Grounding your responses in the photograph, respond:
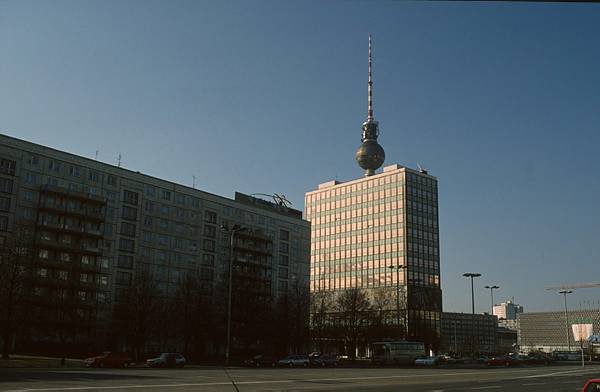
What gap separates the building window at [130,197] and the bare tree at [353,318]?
1652 inches

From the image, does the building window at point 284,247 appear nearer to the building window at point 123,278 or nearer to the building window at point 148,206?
the building window at point 148,206

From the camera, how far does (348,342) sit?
109312mm

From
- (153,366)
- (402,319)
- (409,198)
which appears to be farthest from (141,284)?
(409,198)

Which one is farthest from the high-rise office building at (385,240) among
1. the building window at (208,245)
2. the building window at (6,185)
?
the building window at (6,185)

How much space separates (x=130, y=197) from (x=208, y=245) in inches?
763

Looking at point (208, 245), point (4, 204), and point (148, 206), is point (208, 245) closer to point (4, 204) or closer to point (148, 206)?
point (148, 206)

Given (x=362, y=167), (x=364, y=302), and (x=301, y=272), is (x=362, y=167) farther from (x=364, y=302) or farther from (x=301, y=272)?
(x=364, y=302)

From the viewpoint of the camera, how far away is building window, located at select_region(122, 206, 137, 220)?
102 metres

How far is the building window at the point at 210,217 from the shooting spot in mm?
115500

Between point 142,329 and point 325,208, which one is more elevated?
point 325,208

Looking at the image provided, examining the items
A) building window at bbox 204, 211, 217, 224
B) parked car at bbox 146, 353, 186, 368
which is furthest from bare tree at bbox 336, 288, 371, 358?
parked car at bbox 146, 353, 186, 368

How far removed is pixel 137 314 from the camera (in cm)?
7650

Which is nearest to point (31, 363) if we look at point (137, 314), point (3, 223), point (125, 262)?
point (137, 314)

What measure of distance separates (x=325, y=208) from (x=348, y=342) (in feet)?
273
